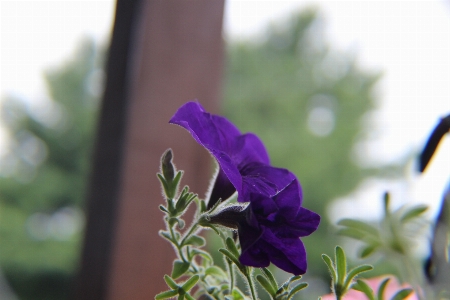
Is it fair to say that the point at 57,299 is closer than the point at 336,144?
Yes

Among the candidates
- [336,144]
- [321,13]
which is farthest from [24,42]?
[321,13]

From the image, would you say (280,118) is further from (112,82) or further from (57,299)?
(112,82)

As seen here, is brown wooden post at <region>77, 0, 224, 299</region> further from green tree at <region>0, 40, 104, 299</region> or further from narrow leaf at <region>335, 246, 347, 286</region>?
green tree at <region>0, 40, 104, 299</region>

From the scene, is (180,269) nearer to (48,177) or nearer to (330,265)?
(330,265)

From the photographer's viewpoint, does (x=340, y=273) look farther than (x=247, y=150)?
No

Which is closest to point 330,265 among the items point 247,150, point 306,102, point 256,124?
point 247,150
